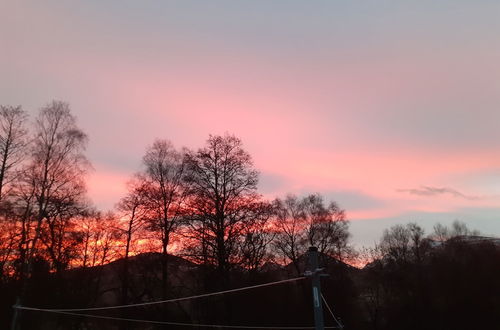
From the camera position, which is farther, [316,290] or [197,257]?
[197,257]

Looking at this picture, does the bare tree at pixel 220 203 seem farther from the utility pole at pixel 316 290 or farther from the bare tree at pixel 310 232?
the utility pole at pixel 316 290

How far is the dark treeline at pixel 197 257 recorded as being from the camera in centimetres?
2981

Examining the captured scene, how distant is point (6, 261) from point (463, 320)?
44.4 m

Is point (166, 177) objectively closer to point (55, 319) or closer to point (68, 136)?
point (68, 136)

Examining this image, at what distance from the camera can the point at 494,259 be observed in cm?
4962

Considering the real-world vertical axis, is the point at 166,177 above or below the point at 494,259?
above

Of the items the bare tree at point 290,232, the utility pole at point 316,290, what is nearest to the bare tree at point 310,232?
the bare tree at point 290,232

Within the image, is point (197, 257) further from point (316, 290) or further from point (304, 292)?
point (316, 290)

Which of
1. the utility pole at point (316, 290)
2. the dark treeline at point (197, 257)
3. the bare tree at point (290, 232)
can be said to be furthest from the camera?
the bare tree at point (290, 232)

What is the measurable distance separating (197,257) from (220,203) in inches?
190

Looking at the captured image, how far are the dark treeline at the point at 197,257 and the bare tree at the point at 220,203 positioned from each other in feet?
0.30

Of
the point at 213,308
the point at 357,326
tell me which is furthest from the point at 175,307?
the point at 357,326

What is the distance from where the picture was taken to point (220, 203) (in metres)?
37.1

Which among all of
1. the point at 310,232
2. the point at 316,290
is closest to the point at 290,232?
the point at 310,232
